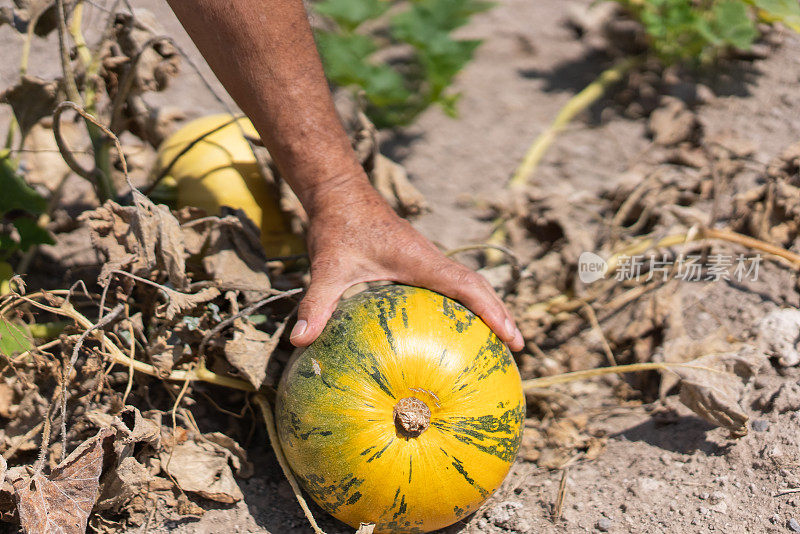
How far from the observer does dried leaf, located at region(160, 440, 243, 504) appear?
7.49 ft

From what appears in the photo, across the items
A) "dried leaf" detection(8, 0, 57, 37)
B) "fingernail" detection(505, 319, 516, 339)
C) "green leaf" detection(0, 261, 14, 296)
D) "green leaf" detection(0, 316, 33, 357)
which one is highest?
"dried leaf" detection(8, 0, 57, 37)

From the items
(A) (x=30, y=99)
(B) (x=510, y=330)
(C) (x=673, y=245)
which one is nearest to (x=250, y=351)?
(B) (x=510, y=330)

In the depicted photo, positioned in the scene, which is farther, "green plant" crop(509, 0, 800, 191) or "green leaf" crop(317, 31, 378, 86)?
"green leaf" crop(317, 31, 378, 86)

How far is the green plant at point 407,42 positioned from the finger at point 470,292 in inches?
79.7

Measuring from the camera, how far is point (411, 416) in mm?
2053

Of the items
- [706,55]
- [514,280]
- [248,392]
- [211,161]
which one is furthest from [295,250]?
[706,55]

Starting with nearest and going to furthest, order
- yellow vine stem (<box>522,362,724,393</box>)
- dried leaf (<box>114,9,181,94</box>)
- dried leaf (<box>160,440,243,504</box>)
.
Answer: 1. dried leaf (<box>160,440,243,504</box>)
2. yellow vine stem (<box>522,362,724,393</box>)
3. dried leaf (<box>114,9,181,94</box>)

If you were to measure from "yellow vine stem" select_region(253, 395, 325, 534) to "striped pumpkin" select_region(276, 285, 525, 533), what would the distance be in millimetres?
50

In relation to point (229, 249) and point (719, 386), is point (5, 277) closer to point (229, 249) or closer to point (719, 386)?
point (229, 249)

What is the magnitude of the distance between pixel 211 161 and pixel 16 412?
126 centimetres

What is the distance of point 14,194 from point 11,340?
0.77m

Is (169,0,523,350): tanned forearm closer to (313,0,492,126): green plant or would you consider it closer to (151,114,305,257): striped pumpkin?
(151,114,305,257): striped pumpkin

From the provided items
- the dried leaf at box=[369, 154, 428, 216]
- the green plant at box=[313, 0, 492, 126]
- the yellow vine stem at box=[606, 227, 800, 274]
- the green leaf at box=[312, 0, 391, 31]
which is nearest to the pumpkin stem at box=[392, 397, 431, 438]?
the dried leaf at box=[369, 154, 428, 216]

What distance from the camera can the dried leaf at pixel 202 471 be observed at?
2.28 metres
